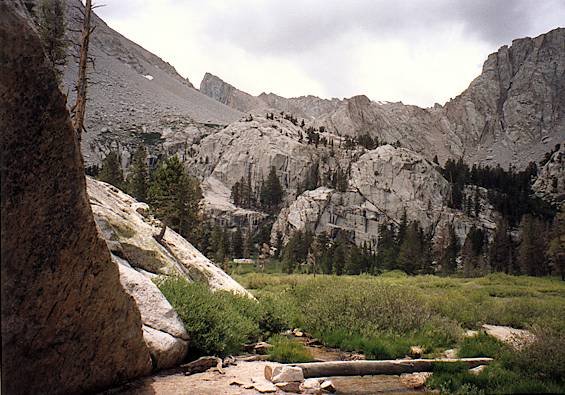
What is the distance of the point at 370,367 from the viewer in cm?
1172

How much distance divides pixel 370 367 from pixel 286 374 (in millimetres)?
2838

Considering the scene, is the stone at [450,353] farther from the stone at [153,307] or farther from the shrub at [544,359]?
the stone at [153,307]

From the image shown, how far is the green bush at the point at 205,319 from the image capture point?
12305 mm

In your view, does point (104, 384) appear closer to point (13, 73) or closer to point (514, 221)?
point (13, 73)

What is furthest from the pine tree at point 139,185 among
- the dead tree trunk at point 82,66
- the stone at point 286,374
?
the stone at point 286,374

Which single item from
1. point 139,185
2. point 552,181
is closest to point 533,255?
point 139,185

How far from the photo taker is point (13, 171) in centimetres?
525

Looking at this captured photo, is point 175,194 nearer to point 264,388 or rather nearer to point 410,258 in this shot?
point 264,388

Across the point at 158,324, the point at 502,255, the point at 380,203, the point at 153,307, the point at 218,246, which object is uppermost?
the point at 380,203

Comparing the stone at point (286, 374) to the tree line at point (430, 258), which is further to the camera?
the tree line at point (430, 258)

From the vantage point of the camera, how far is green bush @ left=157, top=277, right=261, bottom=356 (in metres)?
12.3

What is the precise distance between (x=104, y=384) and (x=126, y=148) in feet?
549

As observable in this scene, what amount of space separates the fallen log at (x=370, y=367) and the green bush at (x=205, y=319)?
256cm

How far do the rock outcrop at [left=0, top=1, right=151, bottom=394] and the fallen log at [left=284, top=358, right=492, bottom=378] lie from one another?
5.95 meters
